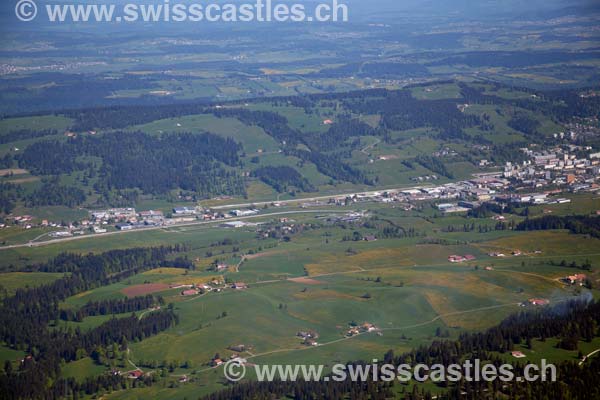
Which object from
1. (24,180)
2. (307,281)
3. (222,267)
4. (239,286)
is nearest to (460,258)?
(307,281)

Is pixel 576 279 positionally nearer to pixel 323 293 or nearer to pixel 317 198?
pixel 323 293

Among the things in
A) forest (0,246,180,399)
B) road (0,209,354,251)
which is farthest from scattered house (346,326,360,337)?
road (0,209,354,251)

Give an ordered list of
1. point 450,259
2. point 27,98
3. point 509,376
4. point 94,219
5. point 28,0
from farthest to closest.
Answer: point 28,0, point 27,98, point 94,219, point 450,259, point 509,376

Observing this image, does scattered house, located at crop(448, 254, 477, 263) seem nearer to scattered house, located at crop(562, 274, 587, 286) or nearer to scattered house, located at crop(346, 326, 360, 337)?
scattered house, located at crop(562, 274, 587, 286)

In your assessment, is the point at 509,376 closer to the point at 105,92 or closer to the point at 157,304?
the point at 157,304

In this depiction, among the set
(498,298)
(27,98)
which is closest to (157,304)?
(498,298)

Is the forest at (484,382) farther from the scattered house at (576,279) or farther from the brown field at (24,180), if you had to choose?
the brown field at (24,180)
